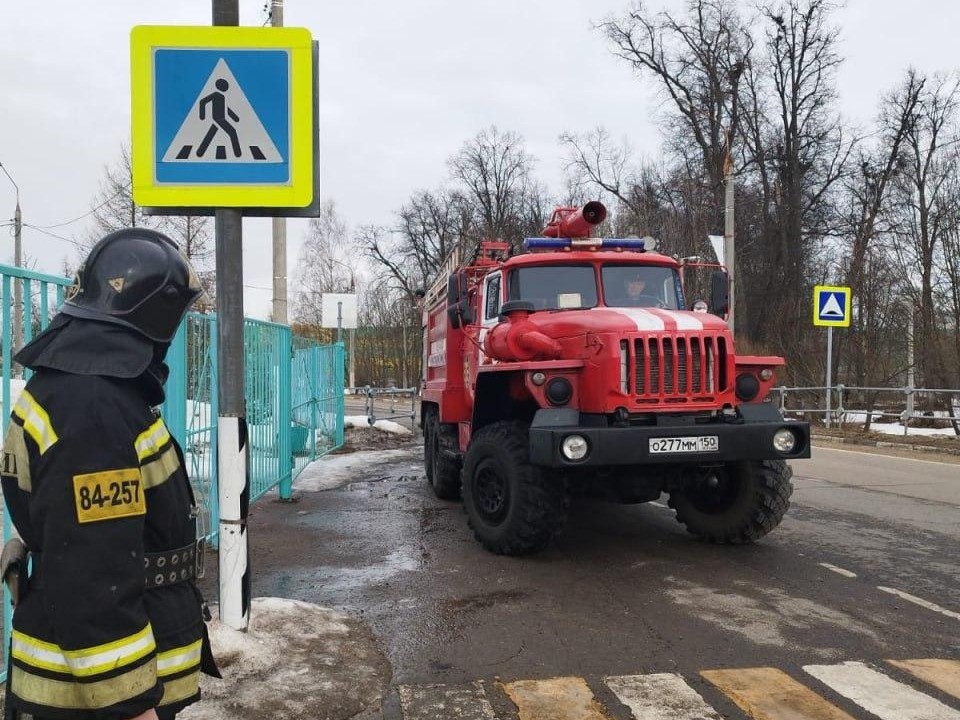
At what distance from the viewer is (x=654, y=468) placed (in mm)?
6141

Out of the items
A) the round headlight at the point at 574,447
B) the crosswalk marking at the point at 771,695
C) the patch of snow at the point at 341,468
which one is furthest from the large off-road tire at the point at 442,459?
the crosswalk marking at the point at 771,695

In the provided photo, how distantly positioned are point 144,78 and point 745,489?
525cm

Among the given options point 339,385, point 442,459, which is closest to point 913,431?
point 339,385

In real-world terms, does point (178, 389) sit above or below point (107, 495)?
above

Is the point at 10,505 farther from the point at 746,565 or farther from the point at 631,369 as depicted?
the point at 746,565

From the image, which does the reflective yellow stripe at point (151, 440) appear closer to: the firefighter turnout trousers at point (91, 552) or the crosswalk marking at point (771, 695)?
the firefighter turnout trousers at point (91, 552)

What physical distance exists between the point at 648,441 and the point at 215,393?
3.27m

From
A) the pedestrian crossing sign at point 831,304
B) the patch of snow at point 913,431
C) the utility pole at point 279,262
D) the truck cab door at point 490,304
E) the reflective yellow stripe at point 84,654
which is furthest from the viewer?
the pedestrian crossing sign at point 831,304

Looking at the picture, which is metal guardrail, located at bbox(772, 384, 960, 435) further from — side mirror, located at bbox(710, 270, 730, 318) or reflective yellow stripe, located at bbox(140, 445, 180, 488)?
reflective yellow stripe, located at bbox(140, 445, 180, 488)

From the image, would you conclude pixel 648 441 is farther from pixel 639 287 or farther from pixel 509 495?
pixel 639 287

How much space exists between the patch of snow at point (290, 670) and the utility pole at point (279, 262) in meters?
9.28

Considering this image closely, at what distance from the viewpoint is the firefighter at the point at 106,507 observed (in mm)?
1693

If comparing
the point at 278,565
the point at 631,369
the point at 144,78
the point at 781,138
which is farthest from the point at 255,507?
the point at 781,138

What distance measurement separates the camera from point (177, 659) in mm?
1962
